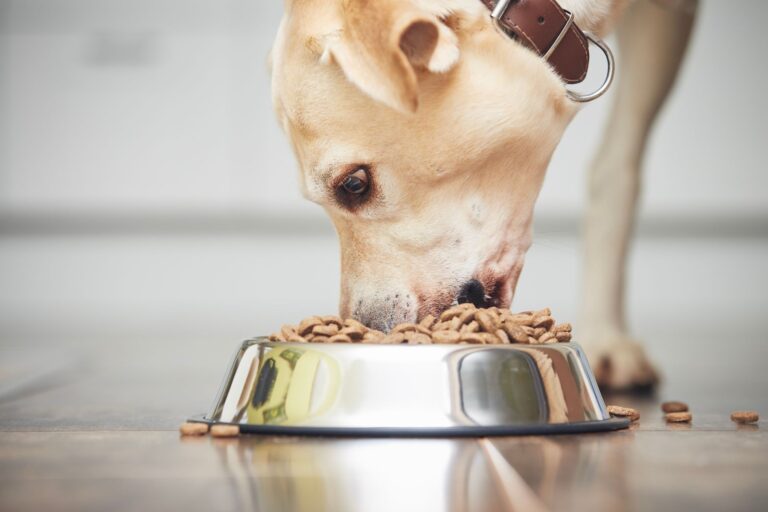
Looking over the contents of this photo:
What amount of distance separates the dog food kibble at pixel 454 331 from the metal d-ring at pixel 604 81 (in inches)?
15.5

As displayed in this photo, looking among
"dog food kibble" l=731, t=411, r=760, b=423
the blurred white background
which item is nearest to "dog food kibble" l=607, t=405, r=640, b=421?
"dog food kibble" l=731, t=411, r=760, b=423

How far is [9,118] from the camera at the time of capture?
16.0 feet

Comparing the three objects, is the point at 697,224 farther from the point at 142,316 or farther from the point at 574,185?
the point at 142,316

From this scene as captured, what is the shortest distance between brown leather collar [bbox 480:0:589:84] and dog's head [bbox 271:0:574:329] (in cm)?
2

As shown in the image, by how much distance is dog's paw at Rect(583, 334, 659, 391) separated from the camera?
6.54ft

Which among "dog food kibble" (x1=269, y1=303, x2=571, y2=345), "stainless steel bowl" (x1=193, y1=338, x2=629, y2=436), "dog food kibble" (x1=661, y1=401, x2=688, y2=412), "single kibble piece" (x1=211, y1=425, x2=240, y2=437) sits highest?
"dog food kibble" (x1=269, y1=303, x2=571, y2=345)

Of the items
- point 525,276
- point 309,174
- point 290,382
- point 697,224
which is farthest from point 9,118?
point 290,382

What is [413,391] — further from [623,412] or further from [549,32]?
[549,32]

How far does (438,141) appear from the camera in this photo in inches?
59.7

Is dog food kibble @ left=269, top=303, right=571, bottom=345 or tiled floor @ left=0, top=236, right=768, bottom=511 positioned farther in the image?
dog food kibble @ left=269, top=303, right=571, bottom=345

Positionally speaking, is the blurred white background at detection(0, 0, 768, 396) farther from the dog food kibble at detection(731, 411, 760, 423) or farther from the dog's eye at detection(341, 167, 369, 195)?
the dog food kibble at detection(731, 411, 760, 423)

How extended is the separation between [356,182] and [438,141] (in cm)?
14

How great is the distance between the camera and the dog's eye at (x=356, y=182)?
1533mm

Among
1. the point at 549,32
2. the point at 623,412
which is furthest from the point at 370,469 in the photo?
the point at 549,32
